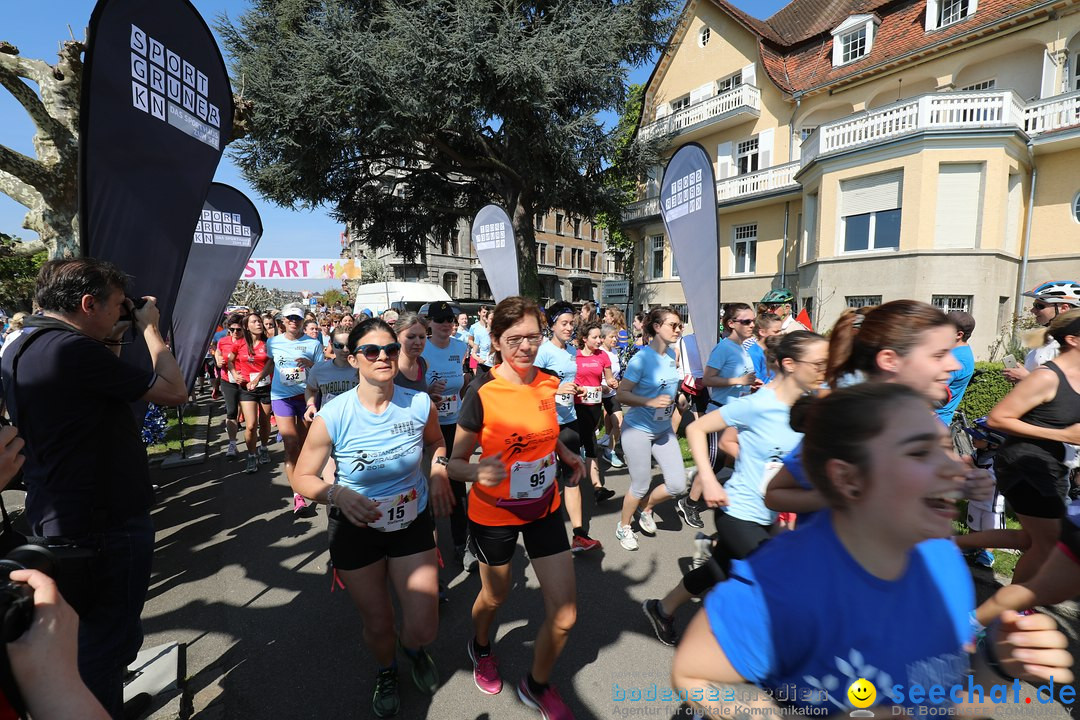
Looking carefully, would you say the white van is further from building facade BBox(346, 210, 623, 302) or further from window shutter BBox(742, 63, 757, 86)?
window shutter BBox(742, 63, 757, 86)

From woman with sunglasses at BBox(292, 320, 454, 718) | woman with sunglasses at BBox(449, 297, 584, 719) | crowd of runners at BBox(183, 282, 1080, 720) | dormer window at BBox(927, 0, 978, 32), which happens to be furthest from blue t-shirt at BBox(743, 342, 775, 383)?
dormer window at BBox(927, 0, 978, 32)

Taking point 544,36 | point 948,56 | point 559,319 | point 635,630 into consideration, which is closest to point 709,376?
point 559,319

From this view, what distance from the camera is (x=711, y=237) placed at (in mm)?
5809

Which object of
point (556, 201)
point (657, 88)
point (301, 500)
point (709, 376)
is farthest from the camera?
point (657, 88)

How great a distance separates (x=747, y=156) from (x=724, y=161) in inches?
35.8

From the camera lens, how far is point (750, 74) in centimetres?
2008

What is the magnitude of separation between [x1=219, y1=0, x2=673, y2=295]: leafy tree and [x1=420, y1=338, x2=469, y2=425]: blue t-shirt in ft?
39.5

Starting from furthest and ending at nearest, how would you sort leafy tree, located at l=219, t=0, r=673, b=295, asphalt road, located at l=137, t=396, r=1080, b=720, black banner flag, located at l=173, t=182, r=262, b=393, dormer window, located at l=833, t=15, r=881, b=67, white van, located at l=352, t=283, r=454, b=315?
white van, located at l=352, t=283, r=454, b=315 < dormer window, located at l=833, t=15, r=881, b=67 < leafy tree, located at l=219, t=0, r=673, b=295 < black banner flag, located at l=173, t=182, r=262, b=393 < asphalt road, located at l=137, t=396, r=1080, b=720

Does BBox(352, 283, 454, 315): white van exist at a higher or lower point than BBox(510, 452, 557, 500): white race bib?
higher

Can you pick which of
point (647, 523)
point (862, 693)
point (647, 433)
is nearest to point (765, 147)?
point (647, 433)

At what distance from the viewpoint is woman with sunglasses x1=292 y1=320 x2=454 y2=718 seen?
7.94 ft

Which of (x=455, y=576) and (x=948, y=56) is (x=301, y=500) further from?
(x=948, y=56)

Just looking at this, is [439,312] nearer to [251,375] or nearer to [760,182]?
[251,375]

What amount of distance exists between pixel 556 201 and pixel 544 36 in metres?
4.94
